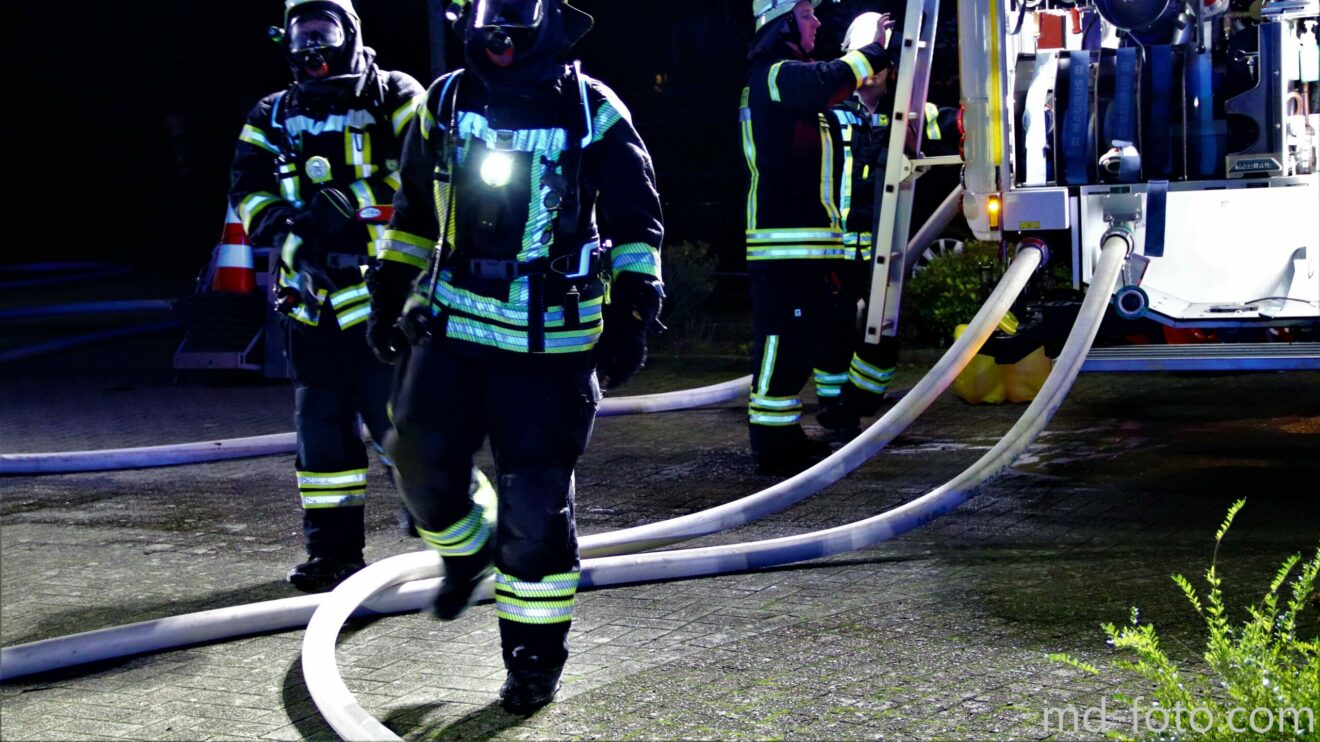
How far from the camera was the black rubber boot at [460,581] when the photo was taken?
15.3 ft

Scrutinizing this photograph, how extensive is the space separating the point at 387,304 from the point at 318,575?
1502 millimetres

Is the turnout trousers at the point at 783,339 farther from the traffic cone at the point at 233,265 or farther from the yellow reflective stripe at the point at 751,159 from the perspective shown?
the traffic cone at the point at 233,265

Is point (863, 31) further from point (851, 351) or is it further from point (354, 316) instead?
point (354, 316)

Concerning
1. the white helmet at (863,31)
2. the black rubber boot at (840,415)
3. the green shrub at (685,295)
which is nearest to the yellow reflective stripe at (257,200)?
the white helmet at (863,31)

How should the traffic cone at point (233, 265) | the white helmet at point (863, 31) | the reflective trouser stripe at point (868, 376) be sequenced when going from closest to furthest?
the white helmet at point (863, 31) < the reflective trouser stripe at point (868, 376) < the traffic cone at point (233, 265)

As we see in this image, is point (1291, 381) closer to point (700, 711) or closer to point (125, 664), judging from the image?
point (700, 711)

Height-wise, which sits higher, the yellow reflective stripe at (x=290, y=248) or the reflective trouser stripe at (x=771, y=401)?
the yellow reflective stripe at (x=290, y=248)

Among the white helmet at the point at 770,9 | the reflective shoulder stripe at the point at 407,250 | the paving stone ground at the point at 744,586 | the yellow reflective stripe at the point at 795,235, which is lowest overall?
the paving stone ground at the point at 744,586

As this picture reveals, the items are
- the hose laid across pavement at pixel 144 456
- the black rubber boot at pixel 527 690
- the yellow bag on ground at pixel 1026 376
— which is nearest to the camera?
the black rubber boot at pixel 527 690

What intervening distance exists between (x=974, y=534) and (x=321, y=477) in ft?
7.69

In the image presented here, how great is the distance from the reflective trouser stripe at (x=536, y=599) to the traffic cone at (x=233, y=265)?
704cm

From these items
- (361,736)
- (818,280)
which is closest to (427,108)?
(361,736)

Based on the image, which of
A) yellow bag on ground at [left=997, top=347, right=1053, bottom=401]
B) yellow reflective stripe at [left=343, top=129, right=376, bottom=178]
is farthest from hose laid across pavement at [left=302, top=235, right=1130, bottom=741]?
yellow bag on ground at [left=997, top=347, right=1053, bottom=401]

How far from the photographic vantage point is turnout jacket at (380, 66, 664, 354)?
14.0 feet
